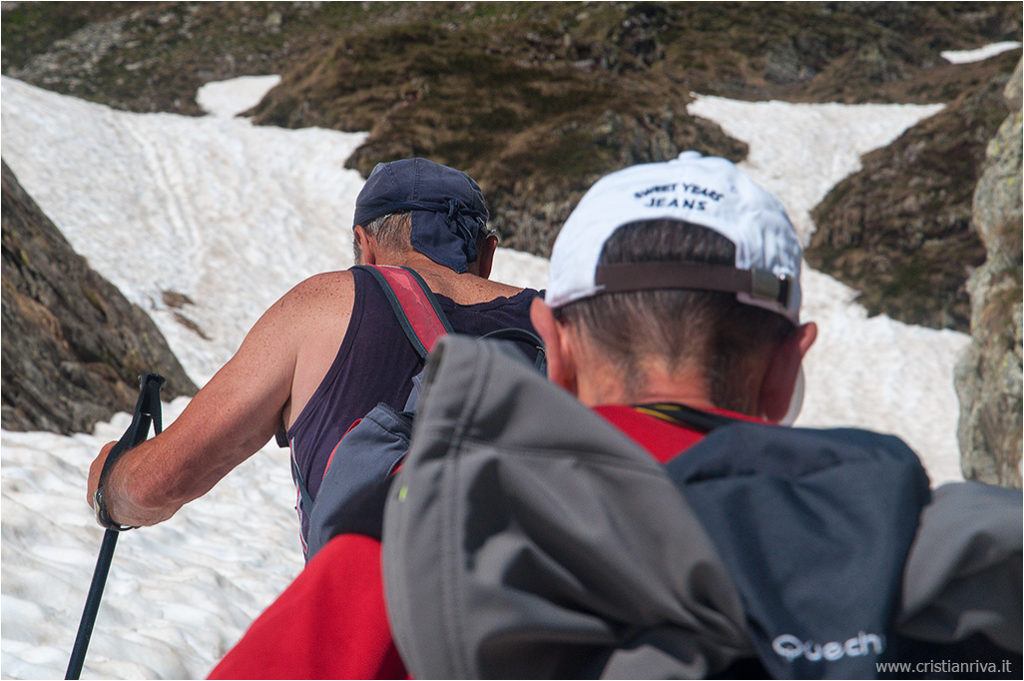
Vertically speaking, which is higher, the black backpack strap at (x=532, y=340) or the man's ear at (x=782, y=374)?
the man's ear at (x=782, y=374)

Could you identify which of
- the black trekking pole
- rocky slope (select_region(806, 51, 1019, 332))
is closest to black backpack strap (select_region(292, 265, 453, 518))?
the black trekking pole

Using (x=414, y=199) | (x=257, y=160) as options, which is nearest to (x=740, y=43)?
(x=257, y=160)

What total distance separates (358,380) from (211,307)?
12525 millimetres

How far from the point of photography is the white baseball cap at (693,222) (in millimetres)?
1272

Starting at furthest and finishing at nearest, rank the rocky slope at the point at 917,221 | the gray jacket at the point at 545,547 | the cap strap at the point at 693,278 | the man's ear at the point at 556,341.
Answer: the rocky slope at the point at 917,221
the man's ear at the point at 556,341
the cap strap at the point at 693,278
the gray jacket at the point at 545,547

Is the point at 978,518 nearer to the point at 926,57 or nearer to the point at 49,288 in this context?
the point at 49,288

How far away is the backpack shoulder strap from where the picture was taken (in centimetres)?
227

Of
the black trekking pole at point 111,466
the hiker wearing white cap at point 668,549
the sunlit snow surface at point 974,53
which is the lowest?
the sunlit snow surface at point 974,53

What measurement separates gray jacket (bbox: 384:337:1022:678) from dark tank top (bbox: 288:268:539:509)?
3.92ft

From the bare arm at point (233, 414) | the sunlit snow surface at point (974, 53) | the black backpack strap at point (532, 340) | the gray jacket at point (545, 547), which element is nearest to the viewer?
→ the gray jacket at point (545, 547)

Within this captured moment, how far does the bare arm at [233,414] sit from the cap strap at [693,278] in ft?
3.75

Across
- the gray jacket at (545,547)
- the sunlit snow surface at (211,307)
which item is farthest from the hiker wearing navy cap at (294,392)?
the sunlit snow surface at (211,307)

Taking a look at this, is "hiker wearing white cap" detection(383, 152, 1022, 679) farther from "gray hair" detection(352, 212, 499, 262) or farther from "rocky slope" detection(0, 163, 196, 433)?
"rocky slope" detection(0, 163, 196, 433)

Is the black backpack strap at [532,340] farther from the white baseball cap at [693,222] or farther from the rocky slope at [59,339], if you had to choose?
the rocky slope at [59,339]
